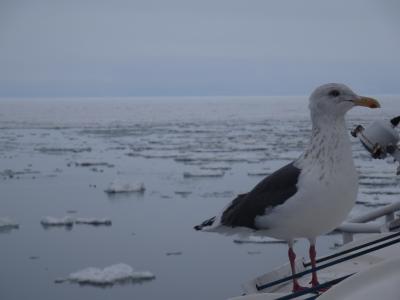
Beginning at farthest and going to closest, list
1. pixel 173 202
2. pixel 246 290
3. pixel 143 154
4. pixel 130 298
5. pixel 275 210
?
pixel 143 154, pixel 173 202, pixel 130 298, pixel 275 210, pixel 246 290

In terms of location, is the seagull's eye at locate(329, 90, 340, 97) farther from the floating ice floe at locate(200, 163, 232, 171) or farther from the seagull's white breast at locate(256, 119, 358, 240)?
the floating ice floe at locate(200, 163, 232, 171)

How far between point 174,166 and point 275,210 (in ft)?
47.2

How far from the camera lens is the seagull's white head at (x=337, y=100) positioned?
8.08 feet

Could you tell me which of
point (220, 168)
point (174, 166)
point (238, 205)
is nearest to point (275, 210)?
point (238, 205)

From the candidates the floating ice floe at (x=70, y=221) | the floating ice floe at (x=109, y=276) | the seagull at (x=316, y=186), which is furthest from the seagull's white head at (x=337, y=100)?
the floating ice floe at (x=70, y=221)

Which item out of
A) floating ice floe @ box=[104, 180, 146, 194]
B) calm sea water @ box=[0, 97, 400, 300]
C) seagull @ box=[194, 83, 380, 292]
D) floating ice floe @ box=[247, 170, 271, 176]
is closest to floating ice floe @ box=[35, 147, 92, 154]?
calm sea water @ box=[0, 97, 400, 300]

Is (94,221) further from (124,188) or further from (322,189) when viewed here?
(322,189)

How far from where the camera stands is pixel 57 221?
883 cm

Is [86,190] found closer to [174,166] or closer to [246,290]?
[174,166]

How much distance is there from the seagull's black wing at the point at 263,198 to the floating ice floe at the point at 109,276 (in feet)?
12.4

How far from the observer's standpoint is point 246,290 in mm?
2303

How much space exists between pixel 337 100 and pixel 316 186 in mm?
382

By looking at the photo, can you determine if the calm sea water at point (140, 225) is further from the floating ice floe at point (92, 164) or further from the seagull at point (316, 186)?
the seagull at point (316, 186)

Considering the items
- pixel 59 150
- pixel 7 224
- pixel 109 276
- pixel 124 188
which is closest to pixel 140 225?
pixel 7 224
